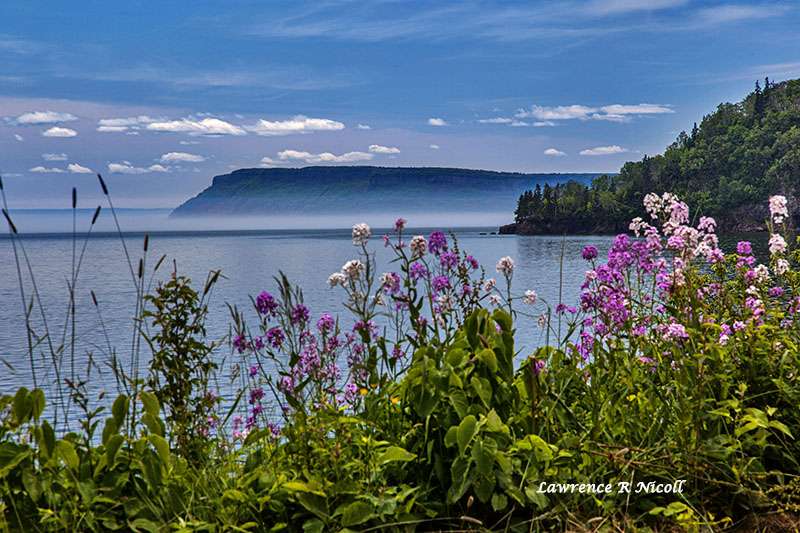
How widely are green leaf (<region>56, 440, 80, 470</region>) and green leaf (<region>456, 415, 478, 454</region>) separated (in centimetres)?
164

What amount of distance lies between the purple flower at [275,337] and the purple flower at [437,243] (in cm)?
100

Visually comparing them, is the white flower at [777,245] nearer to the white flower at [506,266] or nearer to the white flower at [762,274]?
the white flower at [762,274]

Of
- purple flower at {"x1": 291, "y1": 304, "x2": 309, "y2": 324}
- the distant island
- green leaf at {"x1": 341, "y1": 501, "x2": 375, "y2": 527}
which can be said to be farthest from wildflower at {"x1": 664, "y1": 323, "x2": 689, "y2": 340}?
the distant island

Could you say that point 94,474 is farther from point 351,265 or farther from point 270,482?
point 351,265

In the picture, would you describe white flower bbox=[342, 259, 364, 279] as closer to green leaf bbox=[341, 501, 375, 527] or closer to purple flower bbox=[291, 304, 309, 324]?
purple flower bbox=[291, 304, 309, 324]

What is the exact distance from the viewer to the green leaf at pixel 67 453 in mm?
3270

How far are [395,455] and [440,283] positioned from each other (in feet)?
4.34

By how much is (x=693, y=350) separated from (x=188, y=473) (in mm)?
2668

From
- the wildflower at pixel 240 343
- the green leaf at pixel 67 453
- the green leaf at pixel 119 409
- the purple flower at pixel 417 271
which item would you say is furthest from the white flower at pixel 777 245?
the green leaf at pixel 67 453

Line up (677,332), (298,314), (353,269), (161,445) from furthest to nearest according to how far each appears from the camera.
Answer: (298,314) → (353,269) → (677,332) → (161,445)

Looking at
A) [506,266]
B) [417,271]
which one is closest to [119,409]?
[417,271]

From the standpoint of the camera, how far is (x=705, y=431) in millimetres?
4008

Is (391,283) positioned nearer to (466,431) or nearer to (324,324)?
(324,324)

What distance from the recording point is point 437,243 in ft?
15.1
